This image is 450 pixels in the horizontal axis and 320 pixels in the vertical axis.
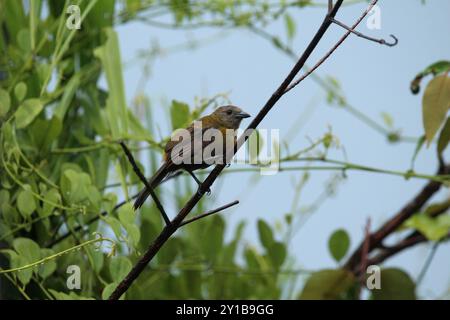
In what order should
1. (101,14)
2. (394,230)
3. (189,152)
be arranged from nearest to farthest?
(189,152) → (101,14) → (394,230)

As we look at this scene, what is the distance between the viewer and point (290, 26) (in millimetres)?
1826

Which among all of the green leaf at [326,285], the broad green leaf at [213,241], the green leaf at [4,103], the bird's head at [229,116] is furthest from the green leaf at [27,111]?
the green leaf at [326,285]

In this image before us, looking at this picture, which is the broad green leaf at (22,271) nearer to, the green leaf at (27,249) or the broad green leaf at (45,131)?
the green leaf at (27,249)

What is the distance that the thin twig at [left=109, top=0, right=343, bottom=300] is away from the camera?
36.0 inches

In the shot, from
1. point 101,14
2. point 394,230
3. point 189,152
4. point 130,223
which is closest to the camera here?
point 130,223

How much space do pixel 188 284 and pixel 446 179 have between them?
61 centimetres

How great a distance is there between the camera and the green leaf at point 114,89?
4.96 feet

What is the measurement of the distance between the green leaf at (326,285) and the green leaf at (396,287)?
0.23ft

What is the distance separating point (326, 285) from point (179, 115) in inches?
17.8

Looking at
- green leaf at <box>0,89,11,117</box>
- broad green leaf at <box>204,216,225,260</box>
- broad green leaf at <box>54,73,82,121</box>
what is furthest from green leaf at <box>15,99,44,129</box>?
broad green leaf at <box>204,216,225,260</box>

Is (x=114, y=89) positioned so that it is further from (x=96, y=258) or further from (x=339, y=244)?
(x=339, y=244)

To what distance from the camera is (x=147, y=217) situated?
5.70ft

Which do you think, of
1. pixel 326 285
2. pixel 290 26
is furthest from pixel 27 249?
pixel 290 26
